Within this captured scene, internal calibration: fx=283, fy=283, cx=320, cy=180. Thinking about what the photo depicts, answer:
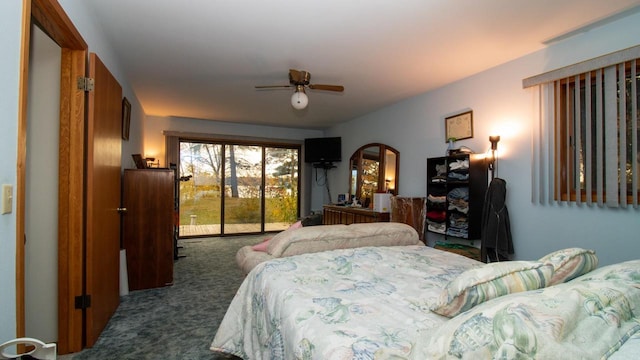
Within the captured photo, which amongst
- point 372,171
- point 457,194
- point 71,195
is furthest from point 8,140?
point 372,171

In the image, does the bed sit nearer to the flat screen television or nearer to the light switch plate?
the light switch plate

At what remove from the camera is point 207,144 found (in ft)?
19.9

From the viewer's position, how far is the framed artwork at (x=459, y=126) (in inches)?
133

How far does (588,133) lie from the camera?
7.77 ft

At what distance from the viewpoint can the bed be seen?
2.07 feet

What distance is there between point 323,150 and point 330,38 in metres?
3.75

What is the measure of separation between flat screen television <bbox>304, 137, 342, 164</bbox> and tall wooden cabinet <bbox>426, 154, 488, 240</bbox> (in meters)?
2.66

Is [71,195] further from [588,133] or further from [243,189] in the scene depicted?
[243,189]

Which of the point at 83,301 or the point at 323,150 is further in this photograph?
the point at 323,150

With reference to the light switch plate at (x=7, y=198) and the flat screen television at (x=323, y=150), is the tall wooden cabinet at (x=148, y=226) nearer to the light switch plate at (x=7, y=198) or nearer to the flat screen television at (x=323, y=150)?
the light switch plate at (x=7, y=198)

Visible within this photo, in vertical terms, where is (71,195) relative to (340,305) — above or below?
above

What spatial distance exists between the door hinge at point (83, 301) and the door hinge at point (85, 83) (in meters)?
1.41

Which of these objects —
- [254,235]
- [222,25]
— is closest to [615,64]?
[222,25]

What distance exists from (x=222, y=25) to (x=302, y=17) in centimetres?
69
